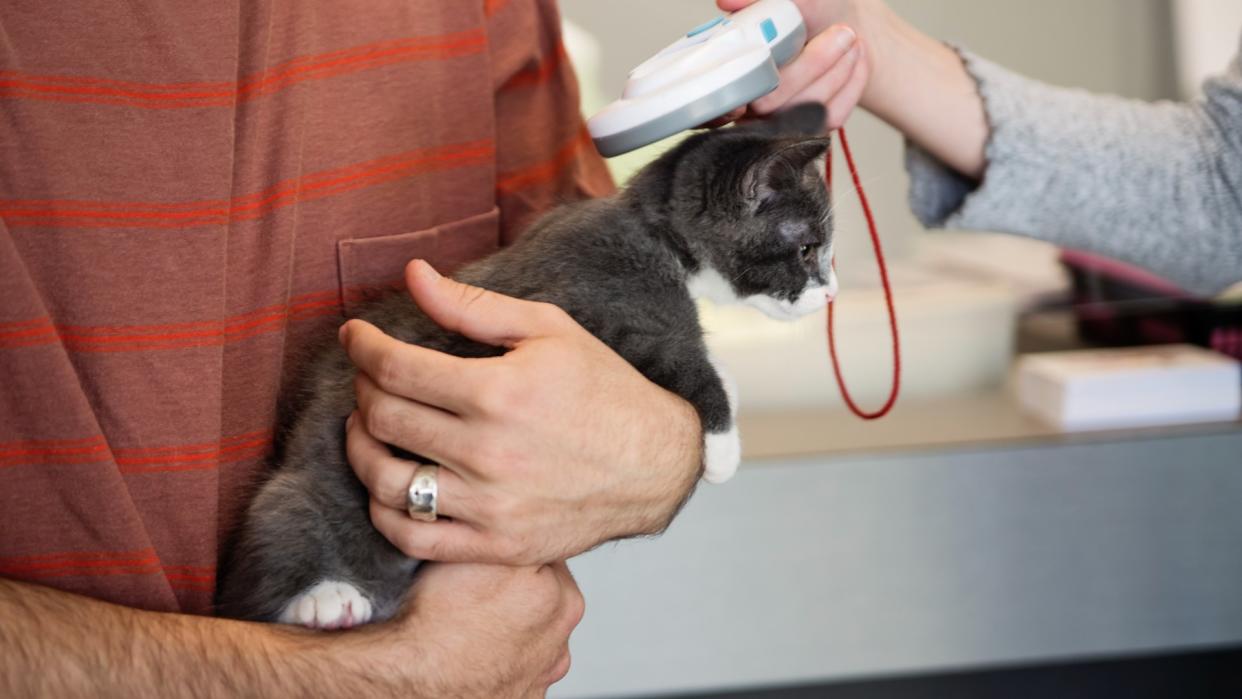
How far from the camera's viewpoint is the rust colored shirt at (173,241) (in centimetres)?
75

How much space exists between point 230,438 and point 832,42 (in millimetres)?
610

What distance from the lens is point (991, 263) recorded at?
6.39ft

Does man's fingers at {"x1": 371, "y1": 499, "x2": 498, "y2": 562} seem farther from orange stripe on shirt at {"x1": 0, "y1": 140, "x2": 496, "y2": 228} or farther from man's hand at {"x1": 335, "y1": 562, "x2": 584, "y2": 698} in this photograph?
orange stripe on shirt at {"x1": 0, "y1": 140, "x2": 496, "y2": 228}

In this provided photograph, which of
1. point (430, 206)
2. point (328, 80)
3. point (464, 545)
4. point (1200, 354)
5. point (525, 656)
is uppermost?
point (328, 80)

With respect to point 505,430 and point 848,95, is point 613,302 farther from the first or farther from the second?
point 848,95

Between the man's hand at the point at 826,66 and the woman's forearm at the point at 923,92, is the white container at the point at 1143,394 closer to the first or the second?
the woman's forearm at the point at 923,92

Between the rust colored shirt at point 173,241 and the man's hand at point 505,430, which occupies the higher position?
the rust colored shirt at point 173,241

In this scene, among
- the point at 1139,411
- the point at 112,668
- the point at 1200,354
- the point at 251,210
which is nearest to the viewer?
the point at 112,668

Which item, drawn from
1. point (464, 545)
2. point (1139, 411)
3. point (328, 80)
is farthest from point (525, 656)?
point (1139, 411)

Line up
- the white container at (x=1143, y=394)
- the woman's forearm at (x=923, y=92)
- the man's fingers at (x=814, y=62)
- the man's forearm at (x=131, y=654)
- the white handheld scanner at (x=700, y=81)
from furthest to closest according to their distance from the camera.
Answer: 1. the white container at (x=1143, y=394)
2. the woman's forearm at (x=923, y=92)
3. the man's fingers at (x=814, y=62)
4. the white handheld scanner at (x=700, y=81)
5. the man's forearm at (x=131, y=654)

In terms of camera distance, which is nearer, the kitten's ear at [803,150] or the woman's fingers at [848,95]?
the kitten's ear at [803,150]

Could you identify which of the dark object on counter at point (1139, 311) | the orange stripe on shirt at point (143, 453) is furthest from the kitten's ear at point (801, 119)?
the dark object on counter at point (1139, 311)

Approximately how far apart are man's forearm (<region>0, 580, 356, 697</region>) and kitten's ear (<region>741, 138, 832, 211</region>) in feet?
1.66

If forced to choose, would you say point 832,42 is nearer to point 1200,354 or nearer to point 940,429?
point 940,429
